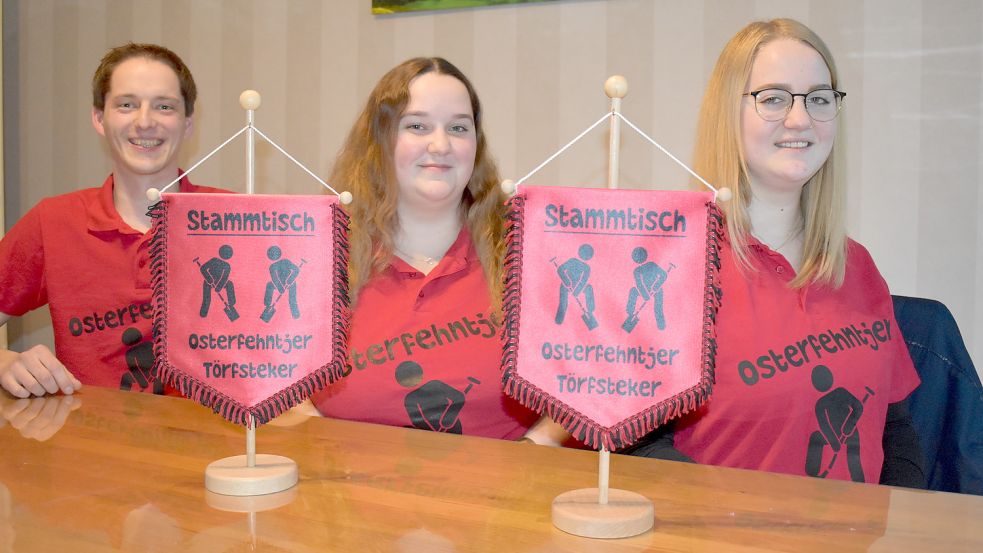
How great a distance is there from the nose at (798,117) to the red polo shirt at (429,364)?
2.37 feet

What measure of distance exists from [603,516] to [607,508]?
0.03m

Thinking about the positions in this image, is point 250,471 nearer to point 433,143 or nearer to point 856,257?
point 433,143

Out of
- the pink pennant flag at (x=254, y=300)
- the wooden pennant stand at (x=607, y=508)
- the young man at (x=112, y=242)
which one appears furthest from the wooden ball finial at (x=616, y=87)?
the young man at (x=112, y=242)

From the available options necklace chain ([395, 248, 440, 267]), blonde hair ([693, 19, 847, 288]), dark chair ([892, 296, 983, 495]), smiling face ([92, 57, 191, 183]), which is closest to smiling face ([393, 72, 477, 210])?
necklace chain ([395, 248, 440, 267])

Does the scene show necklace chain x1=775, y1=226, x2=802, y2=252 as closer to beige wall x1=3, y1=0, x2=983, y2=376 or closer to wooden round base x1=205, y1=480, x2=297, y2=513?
beige wall x1=3, y1=0, x2=983, y2=376

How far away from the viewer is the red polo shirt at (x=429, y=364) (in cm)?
186

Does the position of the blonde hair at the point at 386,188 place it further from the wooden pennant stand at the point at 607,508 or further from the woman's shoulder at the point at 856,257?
the wooden pennant stand at the point at 607,508

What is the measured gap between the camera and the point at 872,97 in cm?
251

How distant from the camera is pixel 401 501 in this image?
1099mm

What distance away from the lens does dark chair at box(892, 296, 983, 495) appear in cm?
182

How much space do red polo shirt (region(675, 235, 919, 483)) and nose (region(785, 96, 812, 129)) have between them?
A: 287 millimetres

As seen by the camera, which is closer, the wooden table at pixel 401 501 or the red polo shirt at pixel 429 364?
the wooden table at pixel 401 501

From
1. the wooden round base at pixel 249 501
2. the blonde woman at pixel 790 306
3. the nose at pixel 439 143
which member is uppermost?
the nose at pixel 439 143

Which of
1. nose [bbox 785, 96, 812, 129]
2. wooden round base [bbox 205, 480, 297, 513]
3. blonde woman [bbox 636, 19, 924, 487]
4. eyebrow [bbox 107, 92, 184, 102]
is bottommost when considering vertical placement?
wooden round base [bbox 205, 480, 297, 513]
